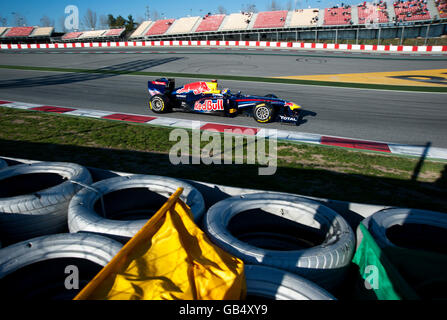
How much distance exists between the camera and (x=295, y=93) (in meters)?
14.1

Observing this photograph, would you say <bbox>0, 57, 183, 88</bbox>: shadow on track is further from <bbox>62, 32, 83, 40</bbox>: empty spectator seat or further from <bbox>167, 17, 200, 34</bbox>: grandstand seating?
<bbox>62, 32, 83, 40</bbox>: empty spectator seat

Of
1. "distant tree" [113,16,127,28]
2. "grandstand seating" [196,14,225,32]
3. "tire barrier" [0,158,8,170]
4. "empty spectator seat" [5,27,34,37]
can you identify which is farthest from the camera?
"distant tree" [113,16,127,28]

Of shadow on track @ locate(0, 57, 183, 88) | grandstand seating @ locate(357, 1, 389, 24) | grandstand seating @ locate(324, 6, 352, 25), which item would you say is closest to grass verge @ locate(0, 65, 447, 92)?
shadow on track @ locate(0, 57, 183, 88)

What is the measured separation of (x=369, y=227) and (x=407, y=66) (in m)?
22.5

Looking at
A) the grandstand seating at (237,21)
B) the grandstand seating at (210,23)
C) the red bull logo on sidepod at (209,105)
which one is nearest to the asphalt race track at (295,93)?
the red bull logo on sidepod at (209,105)

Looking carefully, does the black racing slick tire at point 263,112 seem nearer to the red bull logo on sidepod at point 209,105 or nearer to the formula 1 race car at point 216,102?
the formula 1 race car at point 216,102

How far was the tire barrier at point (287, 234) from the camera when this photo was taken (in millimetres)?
2625

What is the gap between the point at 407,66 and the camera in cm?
2122

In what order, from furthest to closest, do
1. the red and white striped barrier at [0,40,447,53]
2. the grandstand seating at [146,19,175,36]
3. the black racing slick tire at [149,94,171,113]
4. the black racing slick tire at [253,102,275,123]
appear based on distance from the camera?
the grandstand seating at [146,19,175,36]
the red and white striped barrier at [0,40,447,53]
the black racing slick tire at [149,94,171,113]
the black racing slick tire at [253,102,275,123]

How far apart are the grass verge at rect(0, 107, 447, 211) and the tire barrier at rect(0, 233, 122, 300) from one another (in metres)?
3.56

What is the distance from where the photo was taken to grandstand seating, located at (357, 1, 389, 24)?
40.8m
